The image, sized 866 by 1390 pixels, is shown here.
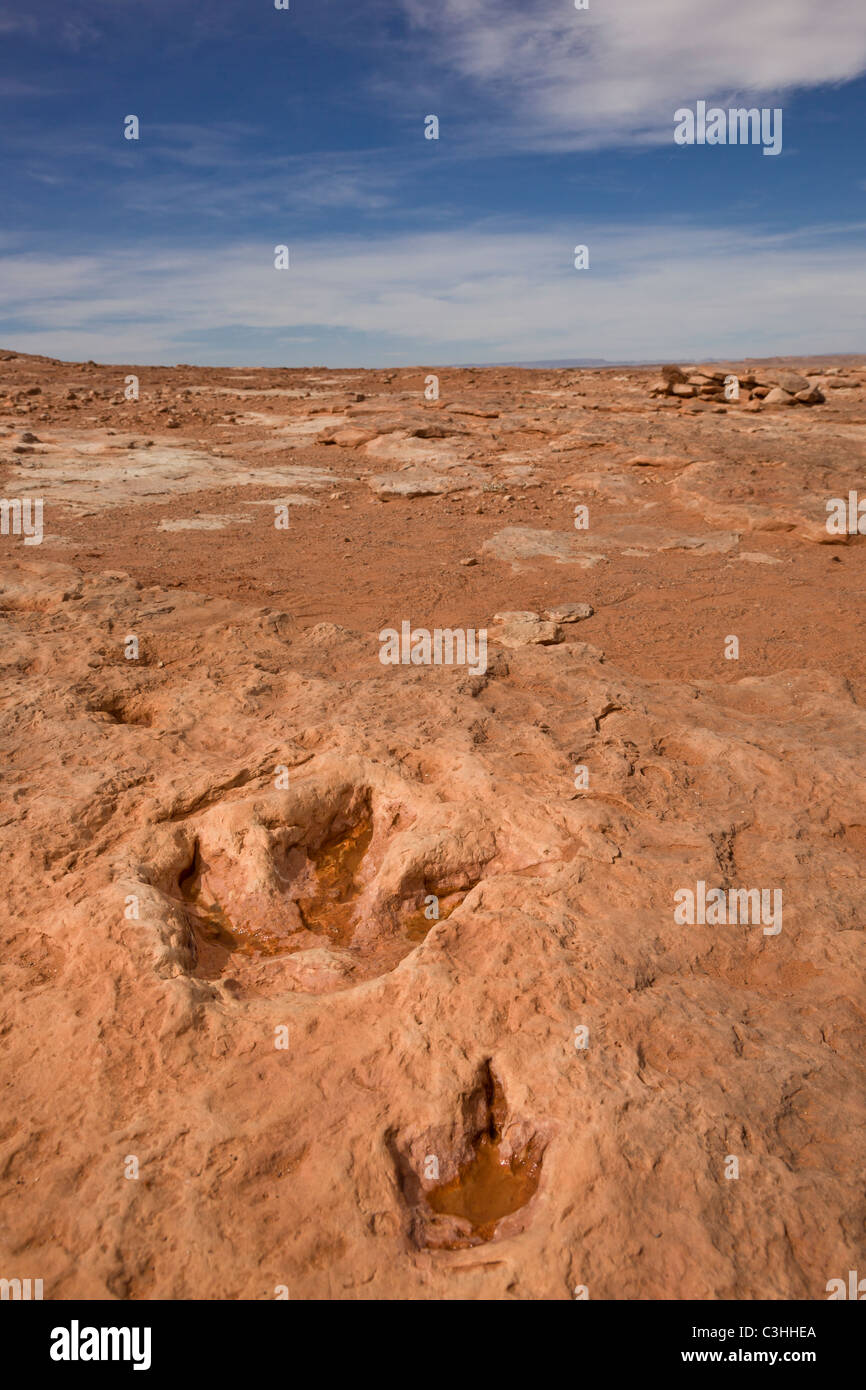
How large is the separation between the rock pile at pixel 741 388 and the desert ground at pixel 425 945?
39.2 ft

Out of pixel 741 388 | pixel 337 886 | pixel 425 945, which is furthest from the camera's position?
pixel 741 388

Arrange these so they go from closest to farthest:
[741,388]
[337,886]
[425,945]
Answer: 1. [425,945]
2. [337,886]
3. [741,388]

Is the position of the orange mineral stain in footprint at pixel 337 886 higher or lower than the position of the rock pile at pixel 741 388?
lower

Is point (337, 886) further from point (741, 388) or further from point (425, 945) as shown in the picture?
point (741, 388)

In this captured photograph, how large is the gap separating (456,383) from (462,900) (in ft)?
73.2

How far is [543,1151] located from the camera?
231 centimetres

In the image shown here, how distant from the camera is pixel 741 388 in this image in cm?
1769

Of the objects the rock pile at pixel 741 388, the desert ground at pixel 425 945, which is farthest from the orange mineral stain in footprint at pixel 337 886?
the rock pile at pixel 741 388

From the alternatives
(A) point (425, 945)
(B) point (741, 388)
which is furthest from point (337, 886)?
(B) point (741, 388)

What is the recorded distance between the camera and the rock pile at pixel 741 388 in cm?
1661

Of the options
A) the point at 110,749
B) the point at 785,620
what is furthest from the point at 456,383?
A: the point at 110,749

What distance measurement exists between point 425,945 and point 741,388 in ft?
58.0

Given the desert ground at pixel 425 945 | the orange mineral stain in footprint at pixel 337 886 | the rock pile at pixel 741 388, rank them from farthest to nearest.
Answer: the rock pile at pixel 741 388, the orange mineral stain in footprint at pixel 337 886, the desert ground at pixel 425 945

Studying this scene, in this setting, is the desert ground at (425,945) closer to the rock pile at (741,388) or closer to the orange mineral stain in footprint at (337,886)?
the orange mineral stain in footprint at (337,886)
